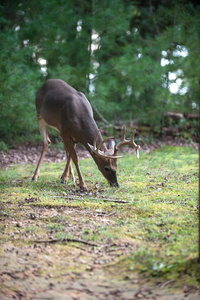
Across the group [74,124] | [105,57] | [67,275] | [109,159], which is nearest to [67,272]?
[67,275]

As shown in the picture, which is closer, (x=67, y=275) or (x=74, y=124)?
(x=67, y=275)

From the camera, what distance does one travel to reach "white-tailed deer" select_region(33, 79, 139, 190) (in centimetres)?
552

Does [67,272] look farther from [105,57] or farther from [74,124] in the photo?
[105,57]

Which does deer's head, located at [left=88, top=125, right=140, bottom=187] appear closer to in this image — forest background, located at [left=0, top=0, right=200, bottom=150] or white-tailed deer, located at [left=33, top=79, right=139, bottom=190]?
white-tailed deer, located at [left=33, top=79, right=139, bottom=190]

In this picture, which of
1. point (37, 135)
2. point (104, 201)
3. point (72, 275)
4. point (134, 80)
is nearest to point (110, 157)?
point (104, 201)

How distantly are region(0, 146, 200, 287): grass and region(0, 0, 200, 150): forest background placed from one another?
395 centimetres

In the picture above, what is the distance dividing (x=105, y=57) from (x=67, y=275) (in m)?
9.89

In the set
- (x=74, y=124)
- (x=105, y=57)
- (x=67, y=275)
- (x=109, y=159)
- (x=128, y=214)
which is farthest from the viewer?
(x=105, y=57)

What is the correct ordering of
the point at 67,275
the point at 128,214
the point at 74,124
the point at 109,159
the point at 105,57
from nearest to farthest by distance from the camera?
the point at 67,275 → the point at 128,214 → the point at 109,159 → the point at 74,124 → the point at 105,57

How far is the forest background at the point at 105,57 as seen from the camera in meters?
10.0

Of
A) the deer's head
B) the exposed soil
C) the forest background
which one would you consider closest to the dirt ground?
the exposed soil

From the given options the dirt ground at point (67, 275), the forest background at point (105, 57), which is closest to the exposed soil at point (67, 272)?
the dirt ground at point (67, 275)

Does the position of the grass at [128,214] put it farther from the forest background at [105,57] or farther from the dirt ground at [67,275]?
the forest background at [105,57]

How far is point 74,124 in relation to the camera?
5.86 m
